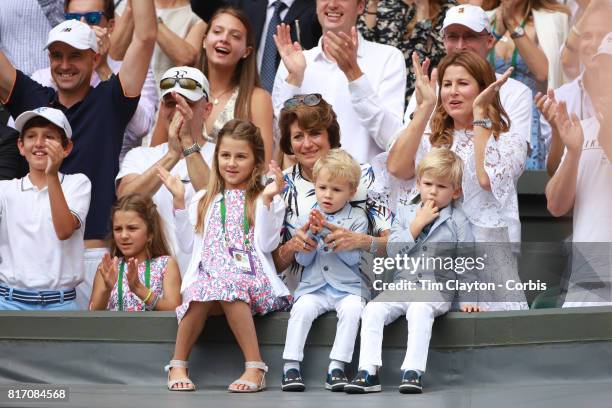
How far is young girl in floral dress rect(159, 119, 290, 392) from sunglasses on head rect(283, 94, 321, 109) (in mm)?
323

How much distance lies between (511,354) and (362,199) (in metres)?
1.19

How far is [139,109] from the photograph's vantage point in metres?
8.75

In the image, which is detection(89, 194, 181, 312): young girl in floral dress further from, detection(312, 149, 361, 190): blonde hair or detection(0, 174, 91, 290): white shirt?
detection(312, 149, 361, 190): blonde hair

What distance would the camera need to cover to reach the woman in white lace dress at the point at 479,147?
24.0ft

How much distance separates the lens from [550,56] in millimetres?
9352

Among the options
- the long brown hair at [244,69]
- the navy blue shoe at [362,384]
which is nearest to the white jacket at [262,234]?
the navy blue shoe at [362,384]

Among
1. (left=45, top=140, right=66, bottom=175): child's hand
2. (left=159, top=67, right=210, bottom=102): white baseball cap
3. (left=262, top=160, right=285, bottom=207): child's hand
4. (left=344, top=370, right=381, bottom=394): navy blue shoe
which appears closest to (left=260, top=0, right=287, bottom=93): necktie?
(left=159, top=67, right=210, bottom=102): white baseball cap

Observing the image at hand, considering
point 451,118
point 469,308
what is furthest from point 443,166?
point 469,308

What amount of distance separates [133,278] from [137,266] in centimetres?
21

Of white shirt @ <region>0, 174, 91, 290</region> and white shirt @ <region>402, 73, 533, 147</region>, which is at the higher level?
white shirt @ <region>402, 73, 533, 147</region>

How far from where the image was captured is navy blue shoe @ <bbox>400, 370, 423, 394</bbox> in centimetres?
684

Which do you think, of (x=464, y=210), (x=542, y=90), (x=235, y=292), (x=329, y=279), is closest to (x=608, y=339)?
(x=464, y=210)

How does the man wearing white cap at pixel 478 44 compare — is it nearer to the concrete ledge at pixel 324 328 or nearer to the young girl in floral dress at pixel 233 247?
the young girl in floral dress at pixel 233 247

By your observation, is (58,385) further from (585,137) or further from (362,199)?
(585,137)
